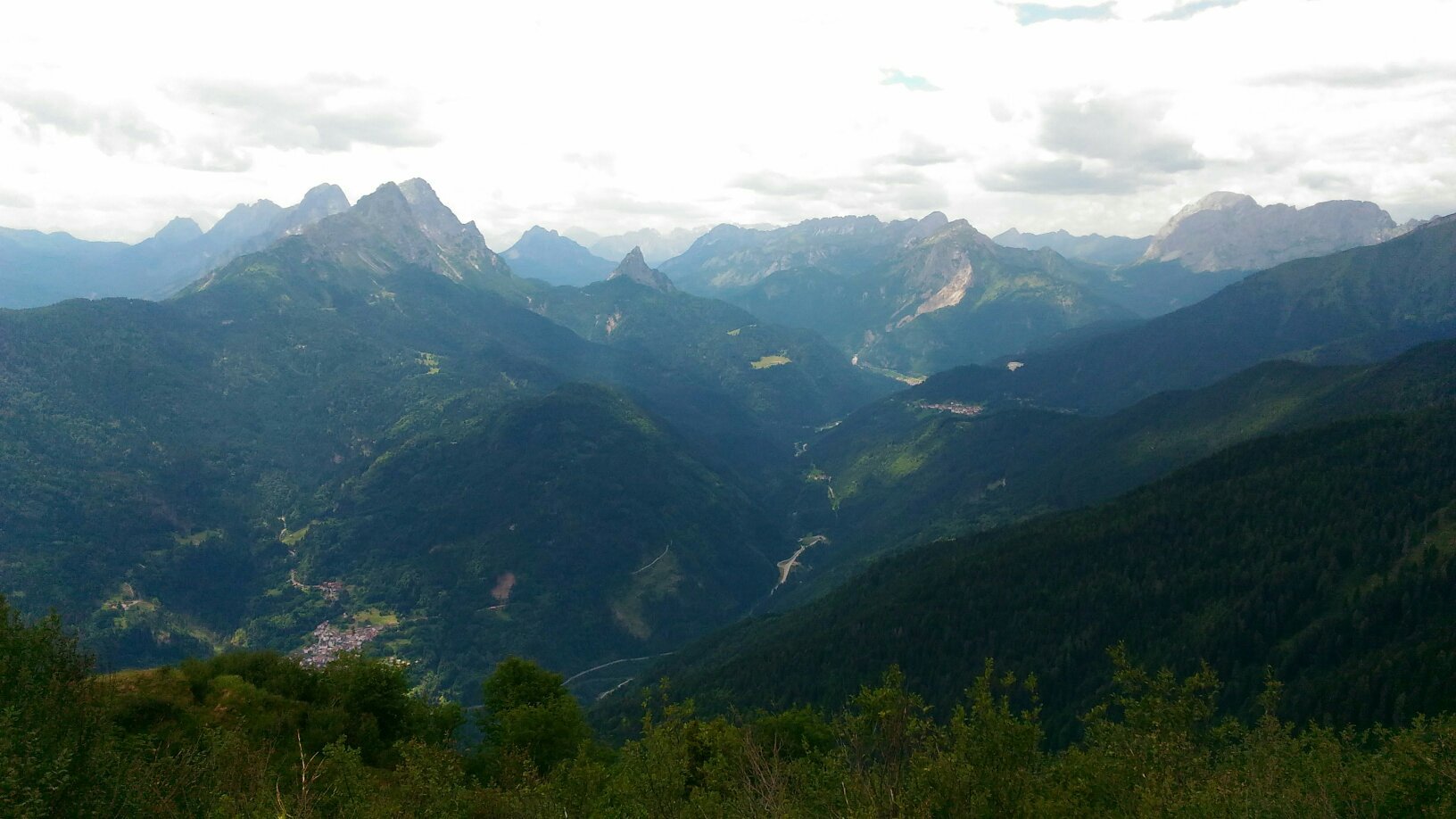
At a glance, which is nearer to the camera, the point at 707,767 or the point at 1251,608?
the point at 707,767

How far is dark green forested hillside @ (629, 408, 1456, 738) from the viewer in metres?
134

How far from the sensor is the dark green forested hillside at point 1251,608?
438 feet

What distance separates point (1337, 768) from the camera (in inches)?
2518

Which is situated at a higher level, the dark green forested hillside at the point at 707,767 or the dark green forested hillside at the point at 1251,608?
the dark green forested hillside at the point at 707,767

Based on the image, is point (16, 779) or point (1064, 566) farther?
point (1064, 566)

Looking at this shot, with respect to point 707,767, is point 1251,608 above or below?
below

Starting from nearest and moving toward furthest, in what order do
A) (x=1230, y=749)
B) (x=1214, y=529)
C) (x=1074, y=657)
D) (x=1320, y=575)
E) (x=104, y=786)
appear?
1. (x=104, y=786)
2. (x=1230, y=749)
3. (x=1320, y=575)
4. (x=1074, y=657)
5. (x=1214, y=529)

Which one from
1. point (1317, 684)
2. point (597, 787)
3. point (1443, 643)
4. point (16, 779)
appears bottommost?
point (1317, 684)

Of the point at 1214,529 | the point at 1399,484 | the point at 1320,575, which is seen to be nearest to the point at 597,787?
the point at 1320,575

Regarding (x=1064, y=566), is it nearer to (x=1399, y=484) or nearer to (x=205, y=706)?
(x=1399, y=484)

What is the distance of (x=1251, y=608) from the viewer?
156m

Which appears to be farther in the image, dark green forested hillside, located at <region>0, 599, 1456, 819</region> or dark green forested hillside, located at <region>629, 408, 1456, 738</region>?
dark green forested hillside, located at <region>629, 408, 1456, 738</region>

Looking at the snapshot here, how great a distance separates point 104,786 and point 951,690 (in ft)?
535

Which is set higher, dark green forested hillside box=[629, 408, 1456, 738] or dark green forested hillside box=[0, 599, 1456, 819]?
dark green forested hillside box=[0, 599, 1456, 819]
